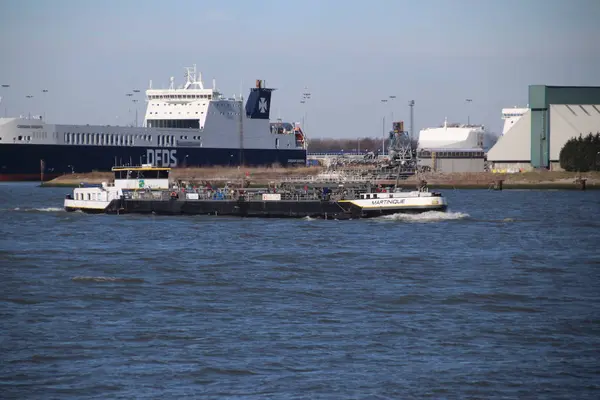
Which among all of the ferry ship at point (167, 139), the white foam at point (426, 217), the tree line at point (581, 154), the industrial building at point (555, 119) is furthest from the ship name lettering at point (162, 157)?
the white foam at point (426, 217)

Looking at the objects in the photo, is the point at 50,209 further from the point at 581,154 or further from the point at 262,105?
the point at 262,105

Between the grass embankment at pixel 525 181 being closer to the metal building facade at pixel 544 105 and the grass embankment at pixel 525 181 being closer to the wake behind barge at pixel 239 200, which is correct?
the metal building facade at pixel 544 105

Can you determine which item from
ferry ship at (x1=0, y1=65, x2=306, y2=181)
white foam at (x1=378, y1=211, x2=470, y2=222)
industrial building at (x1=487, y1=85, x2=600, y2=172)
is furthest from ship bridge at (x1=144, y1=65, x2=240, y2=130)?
white foam at (x1=378, y1=211, x2=470, y2=222)

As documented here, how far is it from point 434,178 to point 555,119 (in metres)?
16.2

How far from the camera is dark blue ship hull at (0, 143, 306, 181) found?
120750 millimetres

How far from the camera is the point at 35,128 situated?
4751 inches

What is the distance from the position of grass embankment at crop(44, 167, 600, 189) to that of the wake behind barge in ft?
111

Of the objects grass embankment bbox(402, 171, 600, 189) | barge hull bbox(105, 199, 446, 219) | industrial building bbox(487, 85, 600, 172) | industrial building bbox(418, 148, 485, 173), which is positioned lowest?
barge hull bbox(105, 199, 446, 219)

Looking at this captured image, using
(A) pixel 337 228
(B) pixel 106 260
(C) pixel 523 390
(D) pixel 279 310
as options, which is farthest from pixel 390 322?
(A) pixel 337 228

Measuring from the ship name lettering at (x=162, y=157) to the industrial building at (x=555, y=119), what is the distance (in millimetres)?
43038

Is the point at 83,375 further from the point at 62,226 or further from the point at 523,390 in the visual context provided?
the point at 62,226

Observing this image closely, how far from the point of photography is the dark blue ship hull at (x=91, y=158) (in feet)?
396

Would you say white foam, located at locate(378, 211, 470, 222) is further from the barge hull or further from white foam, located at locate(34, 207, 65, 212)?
white foam, located at locate(34, 207, 65, 212)

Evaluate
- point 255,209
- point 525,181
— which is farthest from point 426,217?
point 525,181
